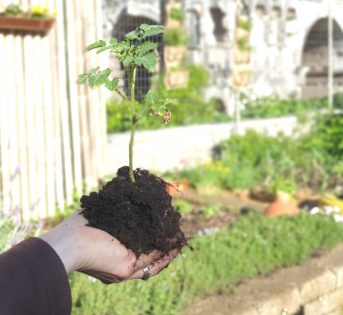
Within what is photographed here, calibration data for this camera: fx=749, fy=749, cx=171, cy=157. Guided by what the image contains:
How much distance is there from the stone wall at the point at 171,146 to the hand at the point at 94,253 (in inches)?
222

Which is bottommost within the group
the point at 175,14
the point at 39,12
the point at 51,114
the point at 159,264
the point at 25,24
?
the point at 159,264

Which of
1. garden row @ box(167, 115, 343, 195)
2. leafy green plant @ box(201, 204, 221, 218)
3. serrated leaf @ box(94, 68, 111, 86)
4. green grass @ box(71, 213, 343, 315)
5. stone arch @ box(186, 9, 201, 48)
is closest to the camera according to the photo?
serrated leaf @ box(94, 68, 111, 86)

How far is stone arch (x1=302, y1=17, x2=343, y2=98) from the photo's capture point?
16.1 meters

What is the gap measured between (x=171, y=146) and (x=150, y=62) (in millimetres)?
6908

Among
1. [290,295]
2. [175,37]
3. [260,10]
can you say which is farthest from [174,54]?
[290,295]

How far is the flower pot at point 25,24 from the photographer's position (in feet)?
18.3

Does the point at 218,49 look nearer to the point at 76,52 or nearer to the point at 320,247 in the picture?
the point at 76,52

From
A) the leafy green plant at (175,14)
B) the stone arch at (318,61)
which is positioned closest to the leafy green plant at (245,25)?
the leafy green plant at (175,14)

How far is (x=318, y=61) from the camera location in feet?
54.1

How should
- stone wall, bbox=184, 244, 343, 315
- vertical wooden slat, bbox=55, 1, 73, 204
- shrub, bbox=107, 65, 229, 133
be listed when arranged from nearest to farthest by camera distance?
stone wall, bbox=184, 244, 343, 315, vertical wooden slat, bbox=55, 1, 73, 204, shrub, bbox=107, 65, 229, 133

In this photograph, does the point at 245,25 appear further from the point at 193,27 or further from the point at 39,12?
the point at 39,12

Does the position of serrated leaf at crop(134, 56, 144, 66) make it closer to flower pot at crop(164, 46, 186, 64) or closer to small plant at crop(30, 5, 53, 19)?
small plant at crop(30, 5, 53, 19)

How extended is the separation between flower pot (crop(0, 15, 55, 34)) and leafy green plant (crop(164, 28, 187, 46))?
17.6ft

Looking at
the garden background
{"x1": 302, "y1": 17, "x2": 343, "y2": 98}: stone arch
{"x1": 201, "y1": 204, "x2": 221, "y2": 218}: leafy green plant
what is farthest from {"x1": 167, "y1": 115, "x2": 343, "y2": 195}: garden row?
{"x1": 302, "y1": 17, "x2": 343, "y2": 98}: stone arch
